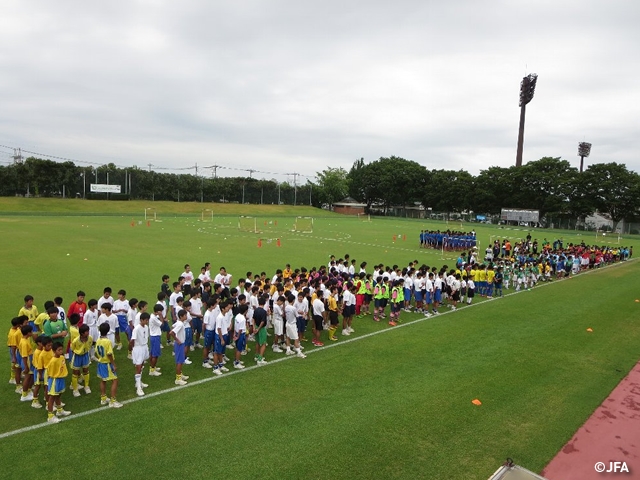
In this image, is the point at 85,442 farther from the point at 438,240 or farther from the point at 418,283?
the point at 438,240

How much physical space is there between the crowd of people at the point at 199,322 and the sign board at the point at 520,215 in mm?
56841

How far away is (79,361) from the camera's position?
7645 millimetres

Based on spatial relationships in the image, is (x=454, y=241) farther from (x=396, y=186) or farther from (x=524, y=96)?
(x=524, y=96)

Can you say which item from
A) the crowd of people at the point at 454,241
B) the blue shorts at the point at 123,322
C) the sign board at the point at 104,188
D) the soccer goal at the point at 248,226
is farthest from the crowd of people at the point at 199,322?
the sign board at the point at 104,188

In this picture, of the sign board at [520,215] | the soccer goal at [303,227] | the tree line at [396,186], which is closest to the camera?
the soccer goal at [303,227]

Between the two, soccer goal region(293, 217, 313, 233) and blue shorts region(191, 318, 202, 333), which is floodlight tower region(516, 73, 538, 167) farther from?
blue shorts region(191, 318, 202, 333)

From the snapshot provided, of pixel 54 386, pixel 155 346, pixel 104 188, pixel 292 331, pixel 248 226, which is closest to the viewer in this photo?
pixel 54 386

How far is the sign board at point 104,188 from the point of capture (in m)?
70.1

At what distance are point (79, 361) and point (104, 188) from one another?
71594 millimetres

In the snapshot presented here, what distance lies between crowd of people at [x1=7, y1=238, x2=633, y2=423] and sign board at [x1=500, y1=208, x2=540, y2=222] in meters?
56.8

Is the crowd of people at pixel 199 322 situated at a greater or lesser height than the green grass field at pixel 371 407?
greater

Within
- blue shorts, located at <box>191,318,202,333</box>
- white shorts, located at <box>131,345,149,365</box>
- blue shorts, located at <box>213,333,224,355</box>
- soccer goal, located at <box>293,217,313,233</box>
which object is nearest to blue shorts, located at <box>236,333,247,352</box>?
blue shorts, located at <box>213,333,224,355</box>

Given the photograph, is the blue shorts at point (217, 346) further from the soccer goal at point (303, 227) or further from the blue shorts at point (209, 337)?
the soccer goal at point (303, 227)

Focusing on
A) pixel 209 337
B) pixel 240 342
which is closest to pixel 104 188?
pixel 209 337
